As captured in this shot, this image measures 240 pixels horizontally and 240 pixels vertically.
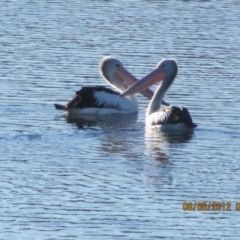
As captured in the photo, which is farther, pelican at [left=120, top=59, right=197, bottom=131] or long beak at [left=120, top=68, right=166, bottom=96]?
long beak at [left=120, top=68, right=166, bottom=96]

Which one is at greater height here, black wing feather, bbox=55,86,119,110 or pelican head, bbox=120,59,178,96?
pelican head, bbox=120,59,178,96

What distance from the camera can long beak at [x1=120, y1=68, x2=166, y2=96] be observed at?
1639cm

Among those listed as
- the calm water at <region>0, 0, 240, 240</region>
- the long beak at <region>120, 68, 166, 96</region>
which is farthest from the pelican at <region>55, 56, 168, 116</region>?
the calm water at <region>0, 0, 240, 240</region>

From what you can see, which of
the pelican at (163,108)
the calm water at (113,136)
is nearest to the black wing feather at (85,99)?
the calm water at (113,136)

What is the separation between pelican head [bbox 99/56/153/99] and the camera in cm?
1709

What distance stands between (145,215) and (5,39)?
1105cm

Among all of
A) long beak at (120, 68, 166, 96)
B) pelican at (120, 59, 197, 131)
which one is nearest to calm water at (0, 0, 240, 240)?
pelican at (120, 59, 197, 131)

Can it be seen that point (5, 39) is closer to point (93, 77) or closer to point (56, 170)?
point (93, 77)

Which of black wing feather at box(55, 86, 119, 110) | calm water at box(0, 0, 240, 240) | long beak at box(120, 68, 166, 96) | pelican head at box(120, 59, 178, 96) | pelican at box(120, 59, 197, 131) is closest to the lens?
calm water at box(0, 0, 240, 240)

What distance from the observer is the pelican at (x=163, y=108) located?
47.1 ft

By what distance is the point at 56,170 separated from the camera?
474 inches

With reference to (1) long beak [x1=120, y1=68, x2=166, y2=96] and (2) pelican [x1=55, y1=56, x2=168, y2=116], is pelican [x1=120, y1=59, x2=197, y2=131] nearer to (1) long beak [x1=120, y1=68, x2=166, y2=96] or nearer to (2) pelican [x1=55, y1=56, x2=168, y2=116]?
(1) long beak [x1=120, y1=68, x2=166, y2=96]

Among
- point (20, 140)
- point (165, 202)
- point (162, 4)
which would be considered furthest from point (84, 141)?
point (162, 4)

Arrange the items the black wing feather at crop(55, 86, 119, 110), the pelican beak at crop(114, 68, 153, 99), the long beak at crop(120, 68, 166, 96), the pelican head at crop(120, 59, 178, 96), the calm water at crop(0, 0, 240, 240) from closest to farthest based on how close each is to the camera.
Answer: the calm water at crop(0, 0, 240, 240), the black wing feather at crop(55, 86, 119, 110), the pelican head at crop(120, 59, 178, 96), the long beak at crop(120, 68, 166, 96), the pelican beak at crop(114, 68, 153, 99)
